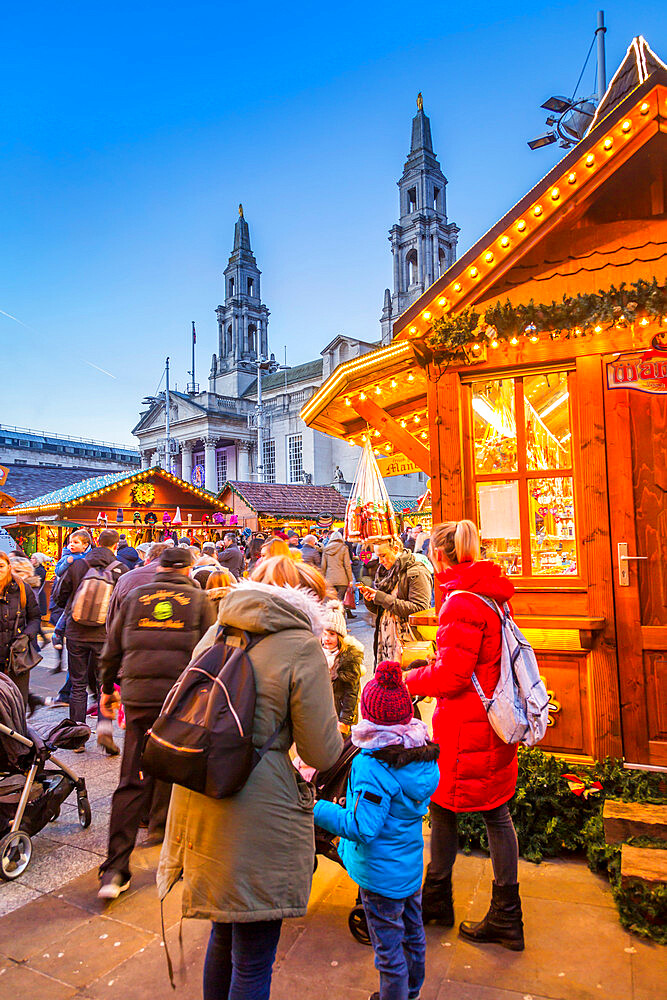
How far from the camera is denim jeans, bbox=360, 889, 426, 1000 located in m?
2.31

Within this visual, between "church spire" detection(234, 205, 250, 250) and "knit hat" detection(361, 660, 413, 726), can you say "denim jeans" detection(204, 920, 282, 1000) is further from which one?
"church spire" detection(234, 205, 250, 250)

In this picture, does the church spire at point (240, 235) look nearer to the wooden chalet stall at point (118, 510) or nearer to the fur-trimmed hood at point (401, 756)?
the wooden chalet stall at point (118, 510)

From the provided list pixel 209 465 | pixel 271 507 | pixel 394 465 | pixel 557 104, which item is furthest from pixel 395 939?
pixel 209 465

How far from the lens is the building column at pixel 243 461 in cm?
5059

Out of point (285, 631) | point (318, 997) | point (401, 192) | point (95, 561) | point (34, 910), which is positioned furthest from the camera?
point (401, 192)

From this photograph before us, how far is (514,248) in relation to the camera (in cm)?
453

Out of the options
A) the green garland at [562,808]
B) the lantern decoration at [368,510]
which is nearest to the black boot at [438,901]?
the green garland at [562,808]

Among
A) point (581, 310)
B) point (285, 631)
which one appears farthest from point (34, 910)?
point (581, 310)

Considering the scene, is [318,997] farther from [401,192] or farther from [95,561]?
[401,192]

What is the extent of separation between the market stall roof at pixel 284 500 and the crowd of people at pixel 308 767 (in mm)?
16001

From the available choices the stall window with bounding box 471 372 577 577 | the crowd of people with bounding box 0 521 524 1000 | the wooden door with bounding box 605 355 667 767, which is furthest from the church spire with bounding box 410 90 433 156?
the crowd of people with bounding box 0 521 524 1000

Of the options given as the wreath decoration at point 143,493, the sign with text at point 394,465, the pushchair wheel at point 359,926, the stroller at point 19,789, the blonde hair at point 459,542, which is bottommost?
the pushchair wheel at point 359,926

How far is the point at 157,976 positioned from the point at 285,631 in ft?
6.46

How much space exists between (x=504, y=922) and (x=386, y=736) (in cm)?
138
